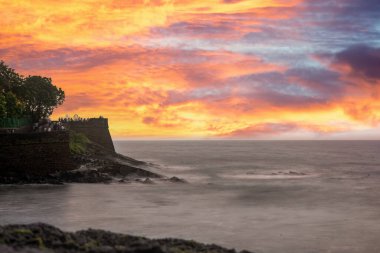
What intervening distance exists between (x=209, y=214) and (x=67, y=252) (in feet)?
76.8

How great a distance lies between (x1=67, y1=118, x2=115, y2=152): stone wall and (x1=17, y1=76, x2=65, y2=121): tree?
332 inches

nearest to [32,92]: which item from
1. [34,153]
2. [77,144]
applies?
[77,144]

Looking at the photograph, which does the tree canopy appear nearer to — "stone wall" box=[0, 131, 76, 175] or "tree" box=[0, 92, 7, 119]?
"tree" box=[0, 92, 7, 119]

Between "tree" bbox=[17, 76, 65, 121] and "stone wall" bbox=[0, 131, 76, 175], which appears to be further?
"tree" bbox=[17, 76, 65, 121]

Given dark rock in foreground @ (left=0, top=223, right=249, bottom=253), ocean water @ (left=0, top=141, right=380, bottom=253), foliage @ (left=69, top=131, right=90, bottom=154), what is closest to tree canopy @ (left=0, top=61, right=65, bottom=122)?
foliage @ (left=69, top=131, right=90, bottom=154)

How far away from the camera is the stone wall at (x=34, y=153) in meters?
57.2

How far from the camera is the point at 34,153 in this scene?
5919cm

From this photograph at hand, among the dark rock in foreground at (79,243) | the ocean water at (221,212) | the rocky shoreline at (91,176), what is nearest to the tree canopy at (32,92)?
the rocky shoreline at (91,176)

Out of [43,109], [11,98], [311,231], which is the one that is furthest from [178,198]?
[43,109]

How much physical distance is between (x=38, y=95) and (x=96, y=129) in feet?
52.5

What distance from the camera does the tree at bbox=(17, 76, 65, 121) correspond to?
84312mm

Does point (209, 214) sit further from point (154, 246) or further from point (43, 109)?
point (43, 109)

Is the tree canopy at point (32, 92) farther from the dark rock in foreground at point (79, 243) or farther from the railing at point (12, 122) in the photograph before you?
the dark rock in foreground at point (79, 243)

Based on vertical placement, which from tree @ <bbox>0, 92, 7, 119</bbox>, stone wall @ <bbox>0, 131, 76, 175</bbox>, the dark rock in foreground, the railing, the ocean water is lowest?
the ocean water
